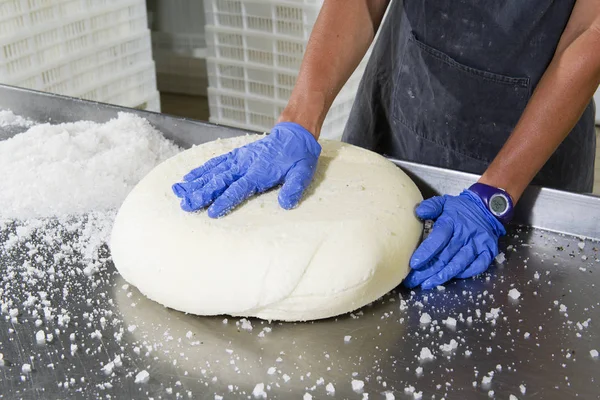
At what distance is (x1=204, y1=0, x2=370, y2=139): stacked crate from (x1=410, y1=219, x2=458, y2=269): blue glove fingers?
1642mm

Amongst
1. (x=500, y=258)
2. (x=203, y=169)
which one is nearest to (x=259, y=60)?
(x=203, y=169)

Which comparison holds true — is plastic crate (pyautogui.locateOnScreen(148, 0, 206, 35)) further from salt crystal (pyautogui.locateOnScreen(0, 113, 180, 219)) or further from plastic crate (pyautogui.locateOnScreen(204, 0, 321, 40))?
salt crystal (pyautogui.locateOnScreen(0, 113, 180, 219))

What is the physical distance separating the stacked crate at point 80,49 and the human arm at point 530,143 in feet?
5.83

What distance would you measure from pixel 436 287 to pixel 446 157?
0.52 meters

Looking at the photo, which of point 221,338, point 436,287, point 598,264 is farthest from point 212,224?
point 598,264

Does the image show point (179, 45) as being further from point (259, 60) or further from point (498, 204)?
point (498, 204)

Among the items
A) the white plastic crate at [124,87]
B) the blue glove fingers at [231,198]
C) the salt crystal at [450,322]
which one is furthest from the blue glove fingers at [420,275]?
the white plastic crate at [124,87]

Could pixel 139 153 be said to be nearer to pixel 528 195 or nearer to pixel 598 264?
pixel 528 195

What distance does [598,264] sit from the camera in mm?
1278

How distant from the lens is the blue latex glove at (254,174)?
1161 millimetres

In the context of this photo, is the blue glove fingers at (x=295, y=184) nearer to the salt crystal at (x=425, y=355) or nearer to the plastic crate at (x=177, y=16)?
the salt crystal at (x=425, y=355)

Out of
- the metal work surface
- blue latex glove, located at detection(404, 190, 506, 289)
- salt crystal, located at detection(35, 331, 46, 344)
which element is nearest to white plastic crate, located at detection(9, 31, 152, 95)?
the metal work surface

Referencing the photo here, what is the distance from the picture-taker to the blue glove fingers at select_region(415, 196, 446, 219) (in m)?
1.25

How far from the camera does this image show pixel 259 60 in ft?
9.75
